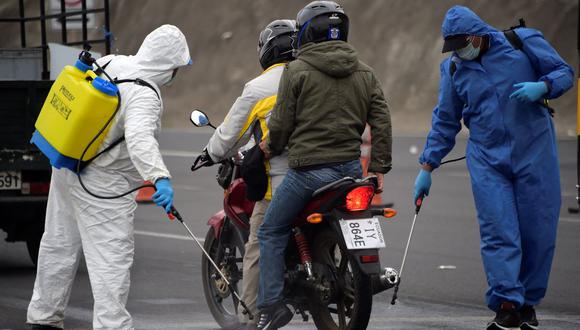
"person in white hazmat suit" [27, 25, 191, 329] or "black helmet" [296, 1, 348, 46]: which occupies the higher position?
"black helmet" [296, 1, 348, 46]

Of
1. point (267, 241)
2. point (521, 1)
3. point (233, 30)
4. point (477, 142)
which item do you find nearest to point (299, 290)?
point (267, 241)

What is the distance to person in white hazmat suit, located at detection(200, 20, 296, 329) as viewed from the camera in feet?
23.7

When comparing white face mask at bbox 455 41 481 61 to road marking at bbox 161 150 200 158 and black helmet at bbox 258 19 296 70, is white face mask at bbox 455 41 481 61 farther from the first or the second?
road marking at bbox 161 150 200 158

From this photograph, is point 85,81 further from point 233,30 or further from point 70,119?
point 233,30

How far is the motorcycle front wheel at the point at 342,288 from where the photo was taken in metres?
6.72

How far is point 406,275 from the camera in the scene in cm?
1048

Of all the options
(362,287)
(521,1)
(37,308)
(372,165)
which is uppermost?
(372,165)

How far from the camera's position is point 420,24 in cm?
4191

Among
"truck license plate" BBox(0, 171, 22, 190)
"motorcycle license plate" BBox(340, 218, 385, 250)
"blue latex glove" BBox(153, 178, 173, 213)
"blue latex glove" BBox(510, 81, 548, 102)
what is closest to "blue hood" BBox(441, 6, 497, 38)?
"blue latex glove" BBox(510, 81, 548, 102)

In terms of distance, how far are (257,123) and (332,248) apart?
804 millimetres

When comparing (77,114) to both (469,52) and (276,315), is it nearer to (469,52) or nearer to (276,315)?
(276,315)

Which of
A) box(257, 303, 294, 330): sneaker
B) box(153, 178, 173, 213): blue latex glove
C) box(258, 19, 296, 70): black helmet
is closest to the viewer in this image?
box(153, 178, 173, 213): blue latex glove

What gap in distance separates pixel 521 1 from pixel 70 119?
3449 centimetres

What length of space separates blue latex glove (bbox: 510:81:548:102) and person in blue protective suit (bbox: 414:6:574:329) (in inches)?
1.7
